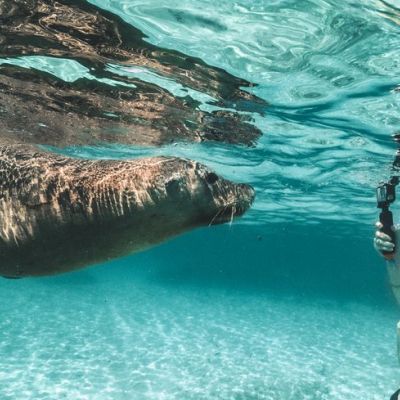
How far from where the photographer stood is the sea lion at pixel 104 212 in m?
3.77

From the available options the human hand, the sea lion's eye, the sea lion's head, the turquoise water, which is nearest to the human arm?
the human hand

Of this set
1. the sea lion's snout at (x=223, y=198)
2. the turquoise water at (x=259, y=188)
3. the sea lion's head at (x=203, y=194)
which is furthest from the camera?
the turquoise water at (x=259, y=188)

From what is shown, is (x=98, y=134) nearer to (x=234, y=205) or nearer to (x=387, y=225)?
(x=387, y=225)

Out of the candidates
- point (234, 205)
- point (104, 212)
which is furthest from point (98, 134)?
point (234, 205)

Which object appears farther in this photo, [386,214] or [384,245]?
[386,214]

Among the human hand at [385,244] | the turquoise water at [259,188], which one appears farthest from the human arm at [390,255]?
the turquoise water at [259,188]

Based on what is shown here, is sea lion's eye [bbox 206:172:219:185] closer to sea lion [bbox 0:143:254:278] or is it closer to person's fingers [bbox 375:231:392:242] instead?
sea lion [bbox 0:143:254:278]

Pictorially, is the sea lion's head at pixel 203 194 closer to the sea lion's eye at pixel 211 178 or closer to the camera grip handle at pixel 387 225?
the sea lion's eye at pixel 211 178

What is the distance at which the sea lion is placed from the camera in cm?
377

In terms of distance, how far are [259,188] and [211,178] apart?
18.3m

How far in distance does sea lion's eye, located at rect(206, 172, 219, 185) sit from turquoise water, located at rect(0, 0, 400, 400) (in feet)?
11.5

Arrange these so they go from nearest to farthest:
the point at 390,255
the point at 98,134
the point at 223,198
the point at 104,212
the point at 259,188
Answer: the point at 104,212 < the point at 223,198 < the point at 390,255 < the point at 98,134 < the point at 259,188

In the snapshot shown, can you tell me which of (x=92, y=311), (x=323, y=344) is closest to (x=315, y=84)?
(x=323, y=344)

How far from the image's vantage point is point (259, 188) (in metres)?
22.0
